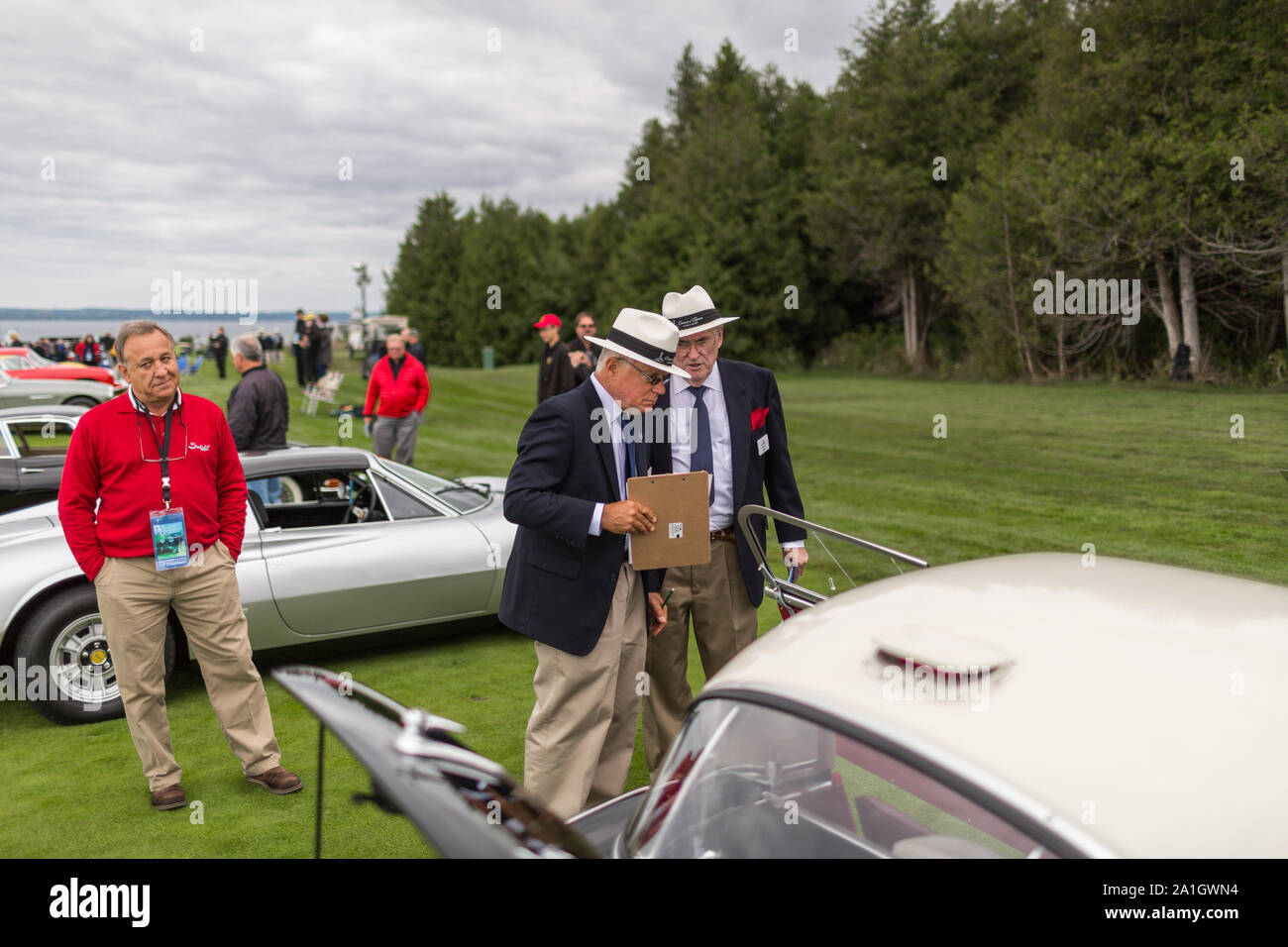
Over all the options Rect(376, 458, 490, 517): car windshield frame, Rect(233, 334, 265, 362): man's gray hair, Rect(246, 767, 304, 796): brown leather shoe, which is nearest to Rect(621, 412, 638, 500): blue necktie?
Rect(246, 767, 304, 796): brown leather shoe

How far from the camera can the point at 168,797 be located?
4.34 meters

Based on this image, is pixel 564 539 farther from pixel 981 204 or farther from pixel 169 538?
pixel 981 204

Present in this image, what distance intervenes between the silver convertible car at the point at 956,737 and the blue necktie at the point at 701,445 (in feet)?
5.16

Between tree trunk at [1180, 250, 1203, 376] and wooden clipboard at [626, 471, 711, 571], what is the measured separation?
26.0 metres

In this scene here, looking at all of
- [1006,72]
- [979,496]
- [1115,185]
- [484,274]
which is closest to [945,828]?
[979,496]

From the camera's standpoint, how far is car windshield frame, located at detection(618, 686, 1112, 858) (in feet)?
5.31

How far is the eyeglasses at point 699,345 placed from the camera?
4.07 metres

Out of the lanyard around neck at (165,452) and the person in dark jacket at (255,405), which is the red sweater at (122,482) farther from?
the person in dark jacket at (255,405)

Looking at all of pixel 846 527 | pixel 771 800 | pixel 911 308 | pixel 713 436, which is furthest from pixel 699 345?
pixel 911 308

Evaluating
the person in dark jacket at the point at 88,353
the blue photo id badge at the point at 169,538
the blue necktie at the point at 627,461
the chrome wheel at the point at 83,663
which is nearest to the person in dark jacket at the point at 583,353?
the chrome wheel at the point at 83,663

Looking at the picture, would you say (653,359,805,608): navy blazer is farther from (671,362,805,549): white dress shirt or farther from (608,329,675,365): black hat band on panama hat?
(608,329,675,365): black hat band on panama hat

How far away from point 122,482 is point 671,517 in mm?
2303

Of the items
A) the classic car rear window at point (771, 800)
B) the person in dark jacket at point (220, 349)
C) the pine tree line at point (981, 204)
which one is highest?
the pine tree line at point (981, 204)

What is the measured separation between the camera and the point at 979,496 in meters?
11.7
